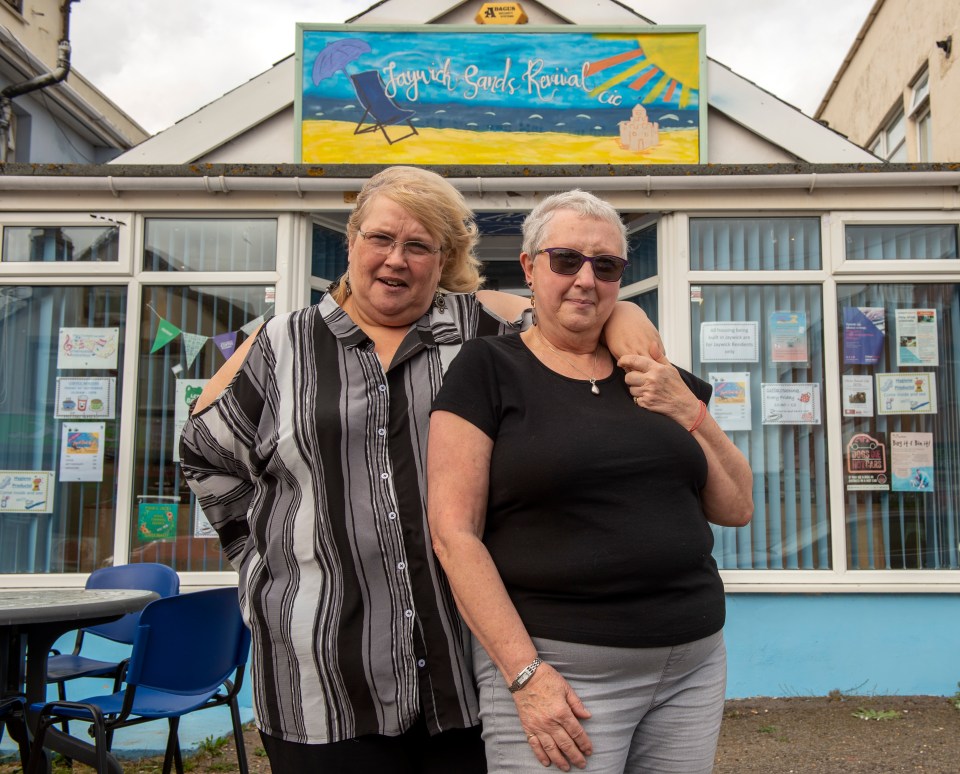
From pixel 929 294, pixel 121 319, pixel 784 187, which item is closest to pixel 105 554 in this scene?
pixel 121 319

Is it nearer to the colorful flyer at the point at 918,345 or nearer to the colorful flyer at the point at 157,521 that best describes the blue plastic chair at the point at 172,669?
the colorful flyer at the point at 157,521

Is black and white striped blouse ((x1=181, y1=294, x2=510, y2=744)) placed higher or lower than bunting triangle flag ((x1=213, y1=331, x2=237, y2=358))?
lower

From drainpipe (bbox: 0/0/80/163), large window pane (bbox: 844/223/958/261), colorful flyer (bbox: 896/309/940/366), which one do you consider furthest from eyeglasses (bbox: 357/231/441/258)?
drainpipe (bbox: 0/0/80/163)

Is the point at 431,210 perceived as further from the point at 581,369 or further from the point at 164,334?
the point at 164,334

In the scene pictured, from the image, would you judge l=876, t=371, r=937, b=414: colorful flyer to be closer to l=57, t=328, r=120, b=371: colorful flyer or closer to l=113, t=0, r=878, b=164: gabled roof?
l=113, t=0, r=878, b=164: gabled roof

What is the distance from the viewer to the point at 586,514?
5.36ft

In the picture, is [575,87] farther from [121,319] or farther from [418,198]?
[418,198]

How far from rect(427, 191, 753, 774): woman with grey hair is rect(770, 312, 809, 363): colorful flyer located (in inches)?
137

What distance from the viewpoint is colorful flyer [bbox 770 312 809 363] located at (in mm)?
4980

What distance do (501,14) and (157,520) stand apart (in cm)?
419

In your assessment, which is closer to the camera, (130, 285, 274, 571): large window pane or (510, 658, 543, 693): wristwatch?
(510, 658, 543, 693): wristwatch

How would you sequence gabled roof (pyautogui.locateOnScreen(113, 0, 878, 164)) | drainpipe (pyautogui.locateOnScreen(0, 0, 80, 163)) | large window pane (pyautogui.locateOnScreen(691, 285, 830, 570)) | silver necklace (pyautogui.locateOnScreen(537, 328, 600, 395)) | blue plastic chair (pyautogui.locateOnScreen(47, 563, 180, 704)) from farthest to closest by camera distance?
1. drainpipe (pyautogui.locateOnScreen(0, 0, 80, 163))
2. gabled roof (pyautogui.locateOnScreen(113, 0, 878, 164))
3. large window pane (pyautogui.locateOnScreen(691, 285, 830, 570))
4. blue plastic chair (pyautogui.locateOnScreen(47, 563, 180, 704))
5. silver necklace (pyautogui.locateOnScreen(537, 328, 600, 395))

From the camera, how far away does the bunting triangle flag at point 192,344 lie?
4.89 metres

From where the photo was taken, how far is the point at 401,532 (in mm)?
1686
